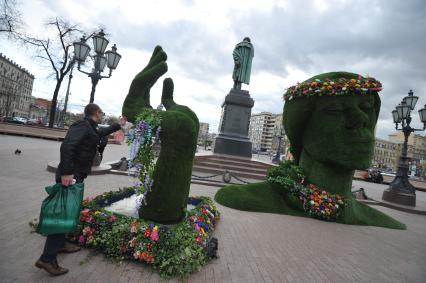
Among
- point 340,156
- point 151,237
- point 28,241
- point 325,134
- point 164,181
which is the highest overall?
point 325,134

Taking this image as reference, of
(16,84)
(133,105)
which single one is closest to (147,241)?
(133,105)

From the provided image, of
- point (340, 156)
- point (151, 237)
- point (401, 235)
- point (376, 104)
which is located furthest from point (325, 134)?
point (151, 237)

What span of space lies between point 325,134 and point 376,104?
193 centimetres

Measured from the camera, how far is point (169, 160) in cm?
442

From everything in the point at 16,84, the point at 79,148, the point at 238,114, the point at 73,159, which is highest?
the point at 16,84

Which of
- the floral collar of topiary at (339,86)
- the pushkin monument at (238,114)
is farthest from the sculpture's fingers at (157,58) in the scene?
the pushkin monument at (238,114)

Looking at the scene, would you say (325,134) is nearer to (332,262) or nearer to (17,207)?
(332,262)

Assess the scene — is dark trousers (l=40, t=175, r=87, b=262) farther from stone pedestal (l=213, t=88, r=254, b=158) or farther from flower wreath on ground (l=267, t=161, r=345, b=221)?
stone pedestal (l=213, t=88, r=254, b=158)

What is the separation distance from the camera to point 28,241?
155 inches

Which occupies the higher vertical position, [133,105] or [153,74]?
[153,74]

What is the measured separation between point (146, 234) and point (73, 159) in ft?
4.58

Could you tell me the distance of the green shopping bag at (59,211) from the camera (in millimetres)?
3020

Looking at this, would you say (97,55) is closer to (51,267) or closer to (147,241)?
(147,241)

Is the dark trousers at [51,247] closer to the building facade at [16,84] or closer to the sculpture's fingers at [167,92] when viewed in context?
the sculpture's fingers at [167,92]
